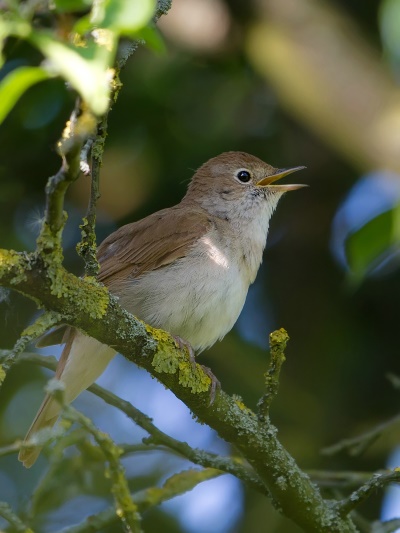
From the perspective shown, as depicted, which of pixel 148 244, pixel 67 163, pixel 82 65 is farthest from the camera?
pixel 148 244

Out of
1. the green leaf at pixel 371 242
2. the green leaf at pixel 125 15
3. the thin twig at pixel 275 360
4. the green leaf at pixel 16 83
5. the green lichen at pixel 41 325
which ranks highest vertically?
the green leaf at pixel 371 242

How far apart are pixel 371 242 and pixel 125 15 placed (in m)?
2.07

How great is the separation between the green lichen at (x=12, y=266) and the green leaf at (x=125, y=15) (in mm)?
993

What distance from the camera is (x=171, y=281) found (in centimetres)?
488

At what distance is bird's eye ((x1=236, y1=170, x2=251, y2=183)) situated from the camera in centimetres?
612

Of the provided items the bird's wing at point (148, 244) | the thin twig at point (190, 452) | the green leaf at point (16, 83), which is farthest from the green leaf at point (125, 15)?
the bird's wing at point (148, 244)

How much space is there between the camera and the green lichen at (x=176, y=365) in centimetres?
360

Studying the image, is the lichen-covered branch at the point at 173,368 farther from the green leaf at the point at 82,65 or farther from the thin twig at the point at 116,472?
the green leaf at the point at 82,65

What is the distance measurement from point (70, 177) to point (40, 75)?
0.60 m

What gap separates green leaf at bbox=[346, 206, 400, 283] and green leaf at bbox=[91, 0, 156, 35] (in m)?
1.93

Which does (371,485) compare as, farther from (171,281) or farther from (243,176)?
(243,176)

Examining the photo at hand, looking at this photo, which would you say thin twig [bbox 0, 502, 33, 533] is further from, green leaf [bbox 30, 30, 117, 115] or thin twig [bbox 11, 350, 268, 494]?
green leaf [bbox 30, 30, 117, 115]

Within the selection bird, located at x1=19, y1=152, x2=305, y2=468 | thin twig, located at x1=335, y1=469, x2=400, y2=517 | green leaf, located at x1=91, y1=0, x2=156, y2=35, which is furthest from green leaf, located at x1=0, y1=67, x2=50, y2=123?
bird, located at x1=19, y1=152, x2=305, y2=468

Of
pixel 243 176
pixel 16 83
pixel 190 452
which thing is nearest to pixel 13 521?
pixel 190 452
